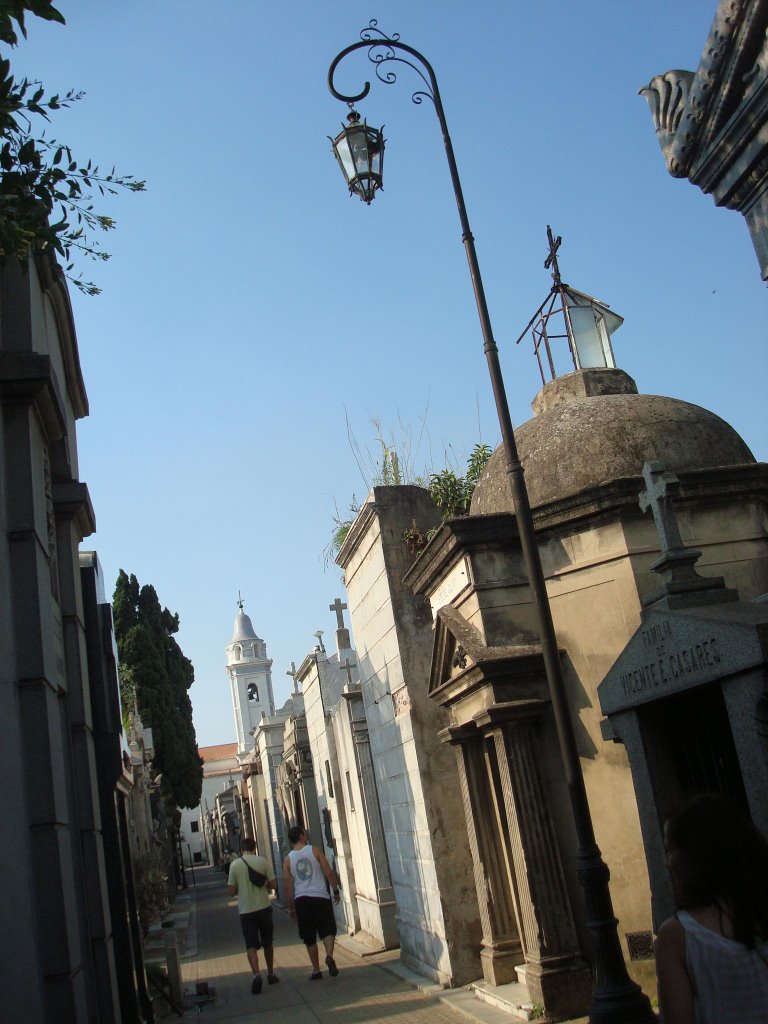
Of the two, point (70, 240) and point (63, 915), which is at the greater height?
point (70, 240)

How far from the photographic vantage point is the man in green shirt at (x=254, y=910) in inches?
445

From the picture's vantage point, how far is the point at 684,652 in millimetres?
5309

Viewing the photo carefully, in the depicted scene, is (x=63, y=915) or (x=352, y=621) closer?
(x=63, y=915)

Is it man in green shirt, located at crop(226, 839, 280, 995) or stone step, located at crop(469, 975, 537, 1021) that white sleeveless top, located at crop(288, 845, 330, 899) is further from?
stone step, located at crop(469, 975, 537, 1021)

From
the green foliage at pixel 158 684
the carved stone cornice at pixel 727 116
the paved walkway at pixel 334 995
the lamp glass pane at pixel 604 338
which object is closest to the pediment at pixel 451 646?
the paved walkway at pixel 334 995

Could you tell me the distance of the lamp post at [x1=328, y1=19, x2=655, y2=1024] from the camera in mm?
5484

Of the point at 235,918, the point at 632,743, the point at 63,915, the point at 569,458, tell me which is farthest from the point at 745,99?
the point at 235,918

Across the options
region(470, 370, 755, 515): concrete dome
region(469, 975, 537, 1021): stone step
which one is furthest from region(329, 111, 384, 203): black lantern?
region(469, 975, 537, 1021): stone step

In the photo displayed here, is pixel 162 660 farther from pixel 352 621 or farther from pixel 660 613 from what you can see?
pixel 660 613

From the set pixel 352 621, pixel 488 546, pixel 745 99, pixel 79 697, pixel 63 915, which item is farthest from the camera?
pixel 352 621

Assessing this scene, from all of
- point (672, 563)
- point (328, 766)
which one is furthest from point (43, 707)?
point (328, 766)

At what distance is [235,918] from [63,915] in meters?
20.4

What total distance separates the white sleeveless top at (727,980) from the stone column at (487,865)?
5.97 metres

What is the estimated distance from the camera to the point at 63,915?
556 cm
